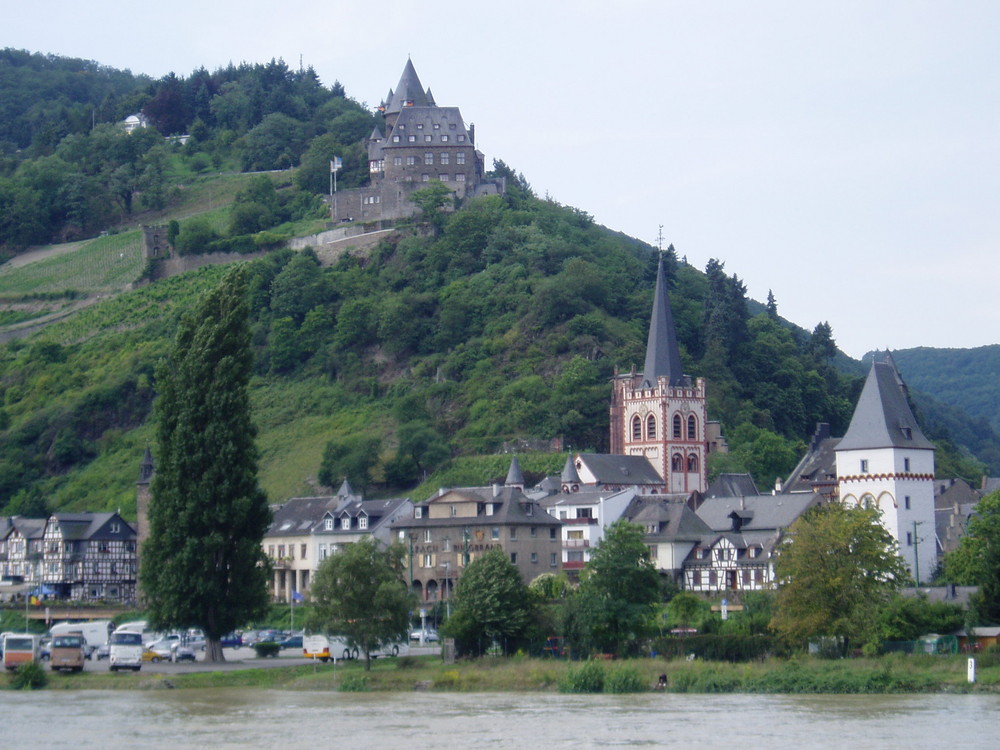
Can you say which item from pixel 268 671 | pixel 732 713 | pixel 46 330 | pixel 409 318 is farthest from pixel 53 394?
pixel 732 713

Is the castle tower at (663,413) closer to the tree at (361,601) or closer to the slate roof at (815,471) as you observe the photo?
the slate roof at (815,471)

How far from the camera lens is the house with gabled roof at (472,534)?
3706 inches

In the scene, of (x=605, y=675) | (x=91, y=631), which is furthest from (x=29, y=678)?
(x=605, y=675)

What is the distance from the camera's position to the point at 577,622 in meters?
66.6

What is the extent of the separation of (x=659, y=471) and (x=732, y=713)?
66.3m

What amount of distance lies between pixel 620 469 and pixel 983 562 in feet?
148

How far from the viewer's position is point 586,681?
5931cm

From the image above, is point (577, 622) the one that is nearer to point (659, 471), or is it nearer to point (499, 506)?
point (499, 506)

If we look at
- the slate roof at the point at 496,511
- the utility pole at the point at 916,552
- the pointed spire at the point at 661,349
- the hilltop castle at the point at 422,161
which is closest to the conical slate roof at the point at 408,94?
the hilltop castle at the point at 422,161

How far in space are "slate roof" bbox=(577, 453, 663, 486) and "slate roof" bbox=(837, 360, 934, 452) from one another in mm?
21333

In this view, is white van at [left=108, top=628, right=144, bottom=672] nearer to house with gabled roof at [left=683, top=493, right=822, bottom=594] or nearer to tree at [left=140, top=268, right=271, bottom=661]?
tree at [left=140, top=268, right=271, bottom=661]

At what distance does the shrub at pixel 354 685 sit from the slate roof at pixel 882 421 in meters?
40.4

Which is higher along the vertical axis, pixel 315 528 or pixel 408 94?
pixel 408 94

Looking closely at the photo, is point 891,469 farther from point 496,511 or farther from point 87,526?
point 87,526
